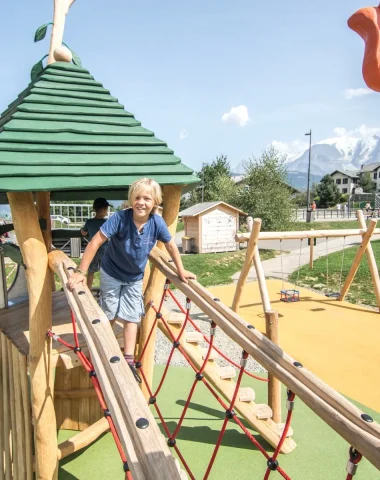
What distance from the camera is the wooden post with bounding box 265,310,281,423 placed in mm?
3314

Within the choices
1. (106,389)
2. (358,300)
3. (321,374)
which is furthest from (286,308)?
(106,389)

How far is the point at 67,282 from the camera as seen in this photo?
7.32ft

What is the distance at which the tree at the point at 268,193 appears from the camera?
Answer: 17.9 meters

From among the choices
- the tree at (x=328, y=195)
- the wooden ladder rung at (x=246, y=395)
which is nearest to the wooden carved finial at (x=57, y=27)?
the wooden ladder rung at (x=246, y=395)

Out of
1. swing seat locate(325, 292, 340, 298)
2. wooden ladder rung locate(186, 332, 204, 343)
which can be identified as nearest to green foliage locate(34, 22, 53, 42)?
wooden ladder rung locate(186, 332, 204, 343)

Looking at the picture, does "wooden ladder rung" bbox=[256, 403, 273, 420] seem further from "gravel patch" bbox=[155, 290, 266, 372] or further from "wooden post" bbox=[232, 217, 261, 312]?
"wooden post" bbox=[232, 217, 261, 312]

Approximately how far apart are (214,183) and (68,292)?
32.0m

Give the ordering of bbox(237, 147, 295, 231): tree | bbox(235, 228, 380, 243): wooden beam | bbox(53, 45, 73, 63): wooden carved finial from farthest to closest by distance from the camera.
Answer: bbox(237, 147, 295, 231): tree, bbox(235, 228, 380, 243): wooden beam, bbox(53, 45, 73, 63): wooden carved finial

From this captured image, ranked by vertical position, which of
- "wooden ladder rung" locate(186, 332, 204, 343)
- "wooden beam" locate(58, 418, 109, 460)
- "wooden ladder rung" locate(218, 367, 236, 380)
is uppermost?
"wooden ladder rung" locate(186, 332, 204, 343)

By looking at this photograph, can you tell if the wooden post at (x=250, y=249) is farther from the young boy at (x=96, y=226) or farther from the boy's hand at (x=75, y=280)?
the boy's hand at (x=75, y=280)

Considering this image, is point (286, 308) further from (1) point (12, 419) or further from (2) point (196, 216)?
(2) point (196, 216)

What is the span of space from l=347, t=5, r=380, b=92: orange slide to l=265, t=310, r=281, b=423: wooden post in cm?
256

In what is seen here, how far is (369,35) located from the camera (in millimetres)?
965

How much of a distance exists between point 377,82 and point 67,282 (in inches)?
72.7
